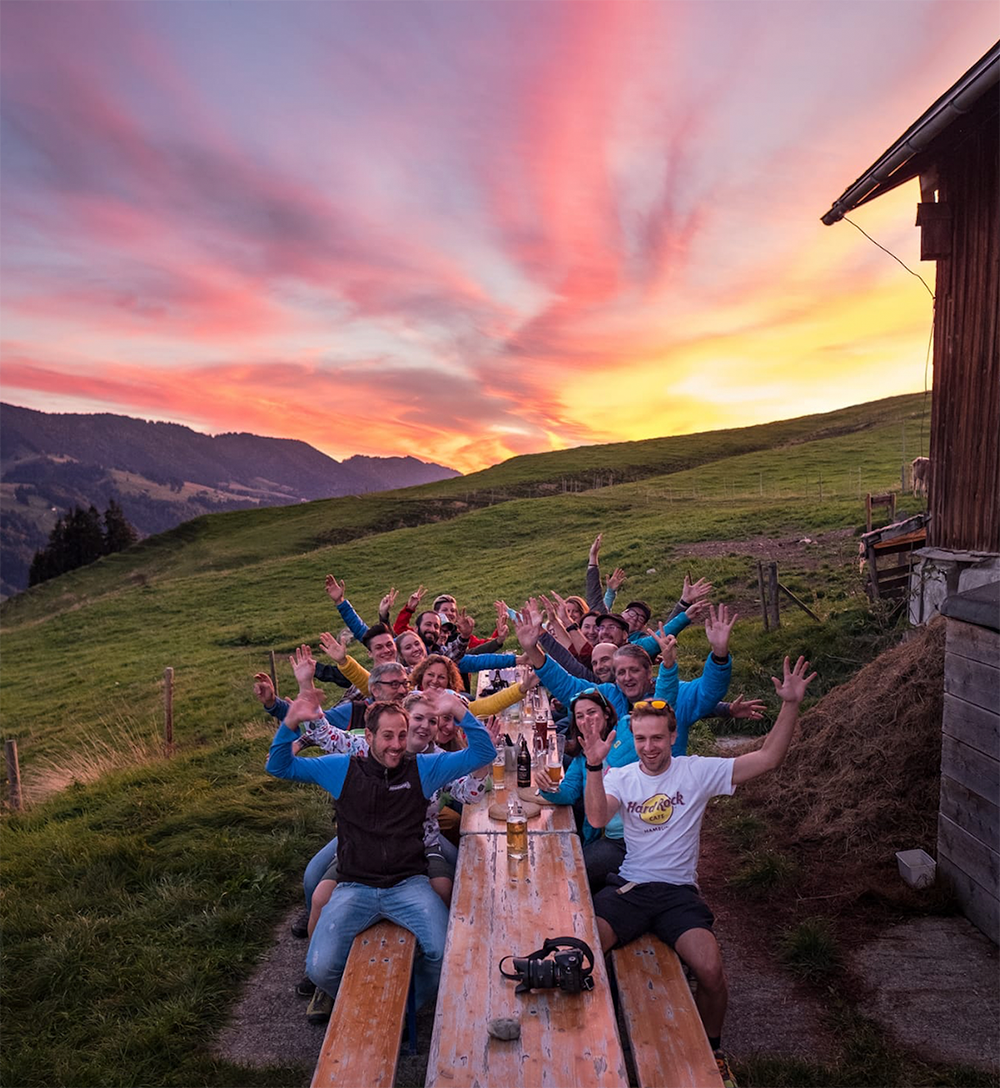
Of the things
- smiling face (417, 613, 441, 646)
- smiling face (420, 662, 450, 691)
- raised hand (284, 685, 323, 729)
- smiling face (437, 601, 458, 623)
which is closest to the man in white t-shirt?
raised hand (284, 685, 323, 729)

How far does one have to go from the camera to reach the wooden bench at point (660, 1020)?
360 cm

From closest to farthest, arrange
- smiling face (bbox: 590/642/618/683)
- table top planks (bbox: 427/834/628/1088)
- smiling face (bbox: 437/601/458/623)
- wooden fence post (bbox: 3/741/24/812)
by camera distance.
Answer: table top planks (bbox: 427/834/628/1088), smiling face (bbox: 590/642/618/683), wooden fence post (bbox: 3/741/24/812), smiling face (bbox: 437/601/458/623)

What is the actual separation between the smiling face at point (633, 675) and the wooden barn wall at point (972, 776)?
2503 mm

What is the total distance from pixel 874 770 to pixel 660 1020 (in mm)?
5071

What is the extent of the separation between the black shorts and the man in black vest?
110 cm

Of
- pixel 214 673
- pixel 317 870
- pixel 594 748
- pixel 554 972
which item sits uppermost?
pixel 594 748

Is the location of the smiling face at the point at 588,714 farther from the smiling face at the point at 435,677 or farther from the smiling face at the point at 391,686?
the smiling face at the point at 435,677

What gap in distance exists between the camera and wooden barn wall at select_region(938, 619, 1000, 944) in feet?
19.4

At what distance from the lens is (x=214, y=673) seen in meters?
22.1

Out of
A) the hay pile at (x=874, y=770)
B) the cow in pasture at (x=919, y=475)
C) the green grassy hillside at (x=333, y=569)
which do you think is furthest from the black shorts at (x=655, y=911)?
the cow in pasture at (x=919, y=475)

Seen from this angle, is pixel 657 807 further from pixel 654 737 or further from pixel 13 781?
pixel 13 781

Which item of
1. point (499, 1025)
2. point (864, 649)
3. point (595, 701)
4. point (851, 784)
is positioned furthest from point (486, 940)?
point (864, 649)

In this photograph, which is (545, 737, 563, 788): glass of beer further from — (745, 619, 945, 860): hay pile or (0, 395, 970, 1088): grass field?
(745, 619, 945, 860): hay pile

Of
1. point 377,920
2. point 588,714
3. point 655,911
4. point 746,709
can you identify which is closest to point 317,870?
point 377,920
